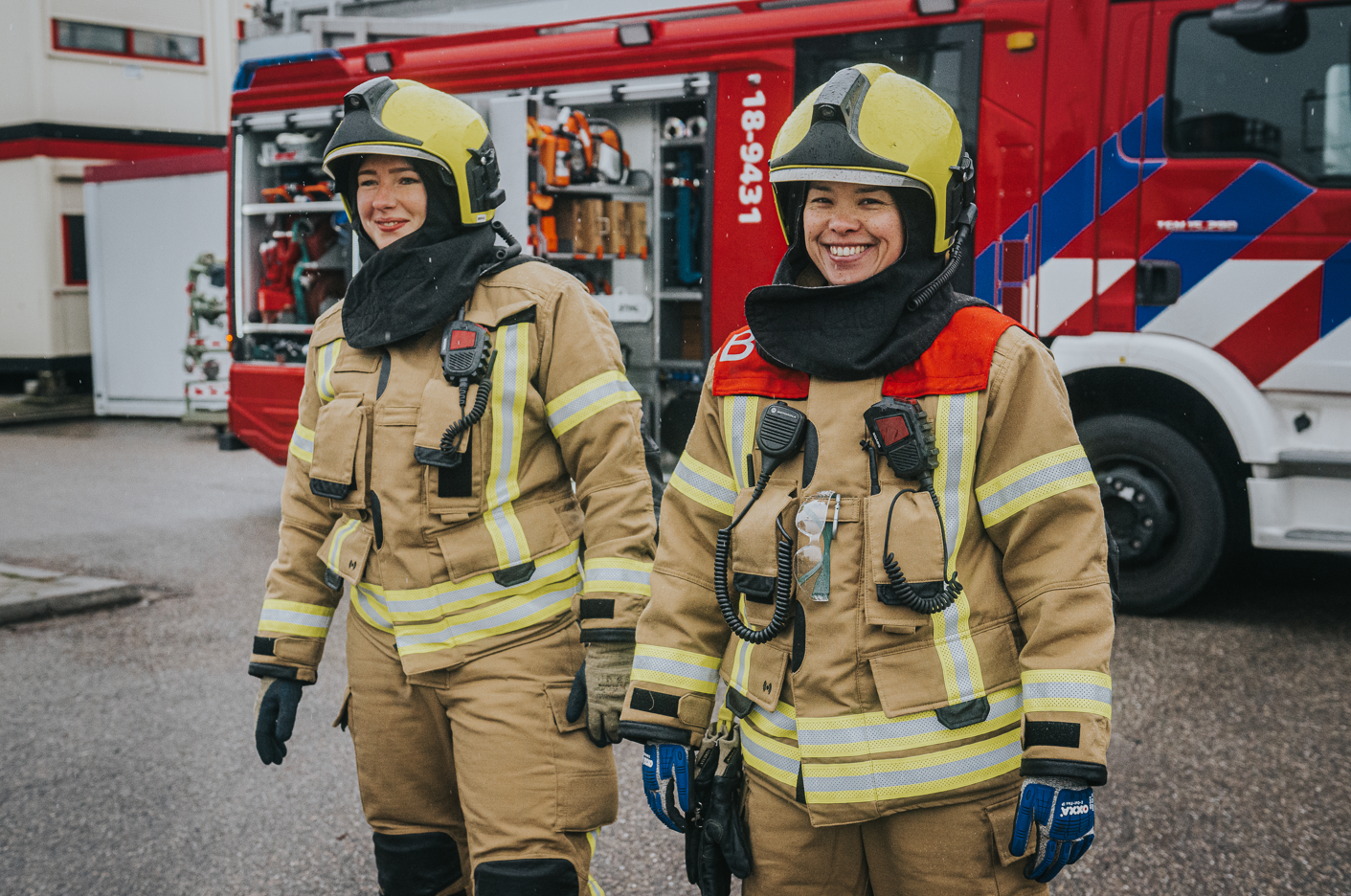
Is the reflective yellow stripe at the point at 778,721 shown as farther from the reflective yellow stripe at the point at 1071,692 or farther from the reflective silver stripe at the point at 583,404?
the reflective silver stripe at the point at 583,404

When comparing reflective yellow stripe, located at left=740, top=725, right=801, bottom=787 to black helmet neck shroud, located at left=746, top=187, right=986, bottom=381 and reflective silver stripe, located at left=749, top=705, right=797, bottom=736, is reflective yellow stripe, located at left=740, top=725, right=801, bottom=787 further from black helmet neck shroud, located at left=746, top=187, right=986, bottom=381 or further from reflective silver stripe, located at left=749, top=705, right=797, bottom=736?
black helmet neck shroud, located at left=746, top=187, right=986, bottom=381

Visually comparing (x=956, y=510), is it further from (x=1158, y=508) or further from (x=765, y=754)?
(x=1158, y=508)

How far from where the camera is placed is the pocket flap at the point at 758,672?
6.07ft

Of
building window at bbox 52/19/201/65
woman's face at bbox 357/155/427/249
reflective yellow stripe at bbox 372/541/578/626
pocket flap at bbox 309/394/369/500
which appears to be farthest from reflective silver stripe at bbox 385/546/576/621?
building window at bbox 52/19/201/65

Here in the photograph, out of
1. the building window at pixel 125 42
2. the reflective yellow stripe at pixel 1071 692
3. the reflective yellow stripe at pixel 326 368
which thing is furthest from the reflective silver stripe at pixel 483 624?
the building window at pixel 125 42

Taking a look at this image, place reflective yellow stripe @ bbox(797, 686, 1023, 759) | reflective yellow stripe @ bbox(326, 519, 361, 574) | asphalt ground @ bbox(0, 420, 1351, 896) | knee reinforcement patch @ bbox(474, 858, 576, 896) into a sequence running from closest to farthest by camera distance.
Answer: reflective yellow stripe @ bbox(797, 686, 1023, 759) → knee reinforcement patch @ bbox(474, 858, 576, 896) → reflective yellow stripe @ bbox(326, 519, 361, 574) → asphalt ground @ bbox(0, 420, 1351, 896)

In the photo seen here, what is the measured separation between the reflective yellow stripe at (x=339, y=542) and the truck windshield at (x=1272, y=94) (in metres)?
4.29

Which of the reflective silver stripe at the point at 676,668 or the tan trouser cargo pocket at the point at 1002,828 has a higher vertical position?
the reflective silver stripe at the point at 676,668

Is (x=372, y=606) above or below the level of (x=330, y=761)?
above

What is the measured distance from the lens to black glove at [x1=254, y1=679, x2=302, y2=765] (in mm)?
2496

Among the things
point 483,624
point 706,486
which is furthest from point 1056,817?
point 483,624

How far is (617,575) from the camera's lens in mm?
2332

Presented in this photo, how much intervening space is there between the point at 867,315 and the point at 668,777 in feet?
2.55

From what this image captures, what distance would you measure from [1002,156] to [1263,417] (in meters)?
1.62
